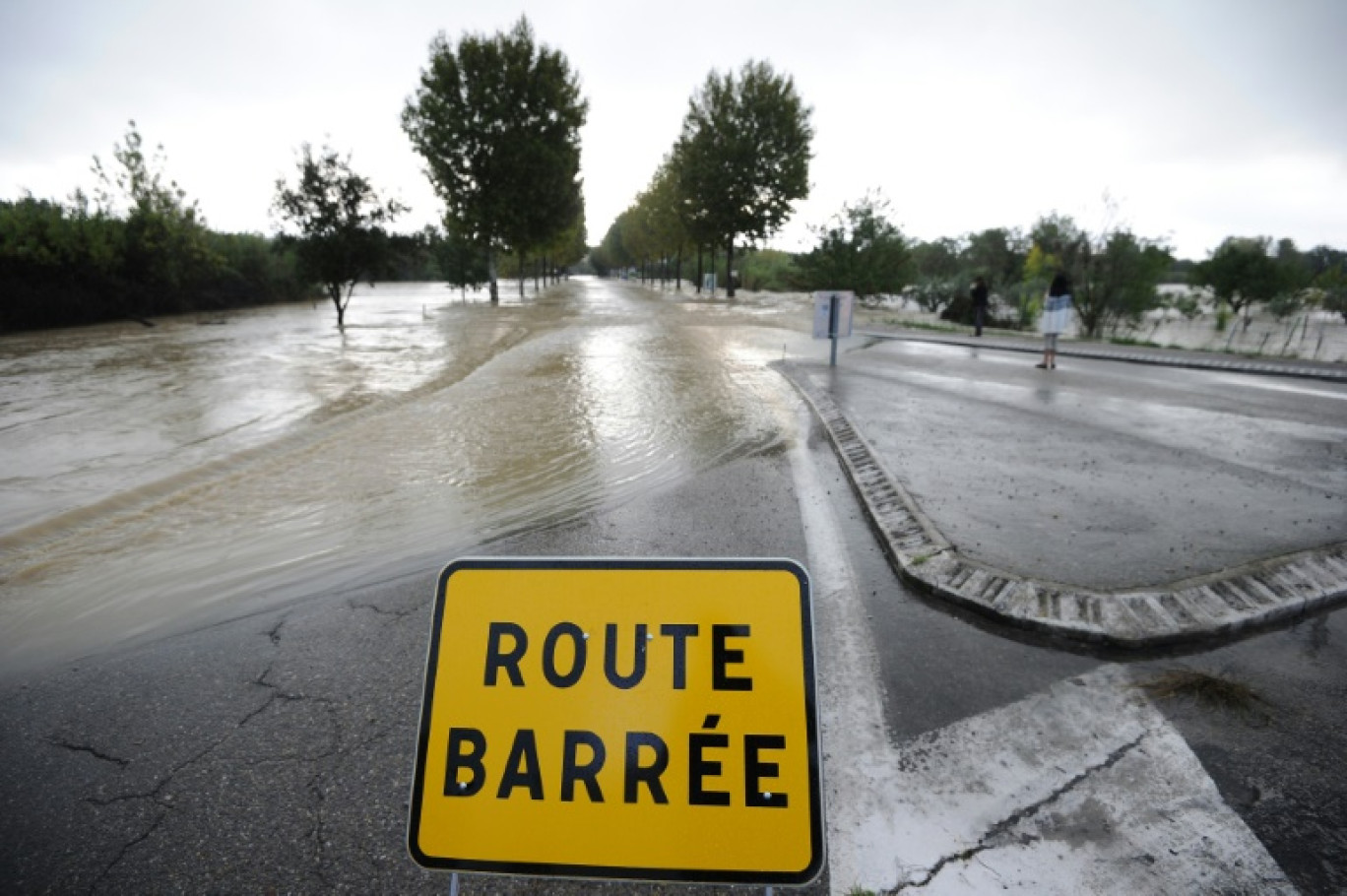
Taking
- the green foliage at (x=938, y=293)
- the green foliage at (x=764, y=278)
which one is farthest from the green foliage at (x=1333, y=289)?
the green foliage at (x=764, y=278)

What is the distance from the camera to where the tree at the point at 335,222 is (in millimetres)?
22891

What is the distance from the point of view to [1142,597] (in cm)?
336

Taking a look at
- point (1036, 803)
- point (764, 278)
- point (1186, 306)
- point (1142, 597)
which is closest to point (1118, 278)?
point (1186, 306)

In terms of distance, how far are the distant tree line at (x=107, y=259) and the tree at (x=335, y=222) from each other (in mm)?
1411

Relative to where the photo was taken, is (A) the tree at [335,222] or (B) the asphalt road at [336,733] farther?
(A) the tree at [335,222]

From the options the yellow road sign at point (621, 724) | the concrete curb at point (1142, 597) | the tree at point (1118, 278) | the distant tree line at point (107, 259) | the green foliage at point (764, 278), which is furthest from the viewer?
the green foliage at point (764, 278)

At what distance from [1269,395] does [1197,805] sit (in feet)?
35.6

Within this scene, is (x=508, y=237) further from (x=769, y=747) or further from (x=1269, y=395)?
(x=769, y=747)

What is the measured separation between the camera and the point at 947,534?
428cm

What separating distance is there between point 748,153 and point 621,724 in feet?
137

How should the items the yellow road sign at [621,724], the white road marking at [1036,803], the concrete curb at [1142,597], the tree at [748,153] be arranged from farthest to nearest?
the tree at [748,153], the concrete curb at [1142,597], the white road marking at [1036,803], the yellow road sign at [621,724]

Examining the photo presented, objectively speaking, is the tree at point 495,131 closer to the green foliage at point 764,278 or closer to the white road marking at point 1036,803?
the green foliage at point 764,278

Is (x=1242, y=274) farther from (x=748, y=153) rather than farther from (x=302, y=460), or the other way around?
(x=302, y=460)

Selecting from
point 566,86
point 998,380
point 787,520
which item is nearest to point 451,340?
point 998,380
